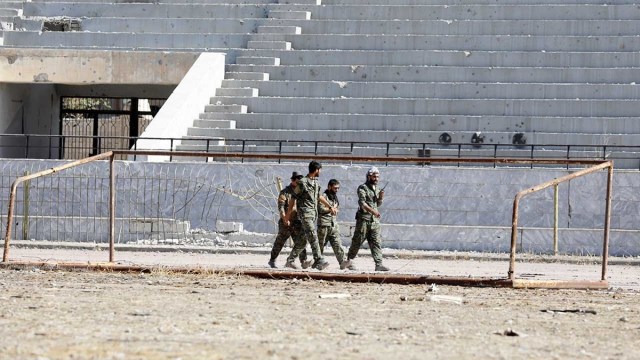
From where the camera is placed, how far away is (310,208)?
69.4 ft

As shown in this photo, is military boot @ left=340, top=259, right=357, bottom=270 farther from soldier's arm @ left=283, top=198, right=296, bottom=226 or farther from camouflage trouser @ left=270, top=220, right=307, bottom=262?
soldier's arm @ left=283, top=198, right=296, bottom=226

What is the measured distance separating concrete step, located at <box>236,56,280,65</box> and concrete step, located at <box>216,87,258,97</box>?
4.25 feet

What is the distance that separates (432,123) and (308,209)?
10.9 m

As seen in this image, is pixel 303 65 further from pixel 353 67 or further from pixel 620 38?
pixel 620 38

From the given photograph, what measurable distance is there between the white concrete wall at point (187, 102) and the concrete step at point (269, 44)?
113cm

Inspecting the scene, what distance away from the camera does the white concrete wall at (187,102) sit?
3041 cm

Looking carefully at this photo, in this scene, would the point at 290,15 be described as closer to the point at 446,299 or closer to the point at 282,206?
the point at 282,206

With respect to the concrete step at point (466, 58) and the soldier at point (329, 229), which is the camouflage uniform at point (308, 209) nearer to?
the soldier at point (329, 229)

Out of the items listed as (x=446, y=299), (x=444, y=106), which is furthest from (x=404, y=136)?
(x=446, y=299)

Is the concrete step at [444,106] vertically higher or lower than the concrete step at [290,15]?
lower

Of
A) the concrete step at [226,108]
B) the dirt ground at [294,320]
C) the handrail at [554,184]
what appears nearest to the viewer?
the dirt ground at [294,320]

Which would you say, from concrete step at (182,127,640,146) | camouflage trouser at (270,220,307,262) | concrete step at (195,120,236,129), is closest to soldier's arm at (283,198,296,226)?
camouflage trouser at (270,220,307,262)

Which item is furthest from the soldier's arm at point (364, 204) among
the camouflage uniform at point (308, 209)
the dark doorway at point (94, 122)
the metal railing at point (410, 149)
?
the dark doorway at point (94, 122)

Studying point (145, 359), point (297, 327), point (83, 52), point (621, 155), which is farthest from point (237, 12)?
point (145, 359)
